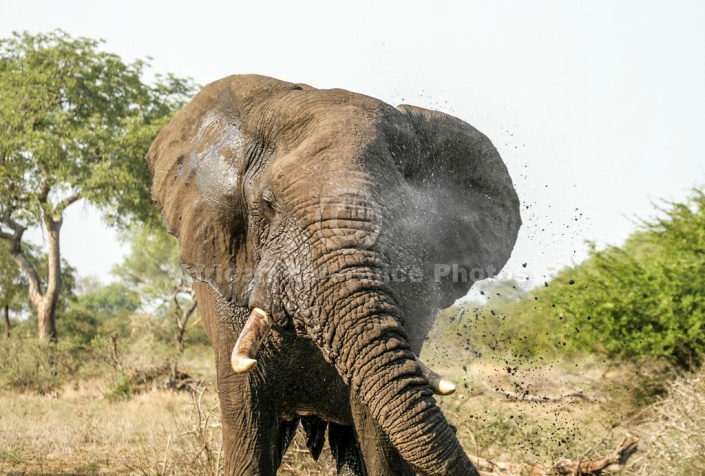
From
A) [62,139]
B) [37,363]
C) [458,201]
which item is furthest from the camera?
[62,139]

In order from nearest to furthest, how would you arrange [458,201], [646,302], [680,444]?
1. [458,201]
2. [680,444]
3. [646,302]

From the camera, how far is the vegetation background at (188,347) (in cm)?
714

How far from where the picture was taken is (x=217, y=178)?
4398 millimetres

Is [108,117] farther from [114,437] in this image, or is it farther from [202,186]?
[202,186]

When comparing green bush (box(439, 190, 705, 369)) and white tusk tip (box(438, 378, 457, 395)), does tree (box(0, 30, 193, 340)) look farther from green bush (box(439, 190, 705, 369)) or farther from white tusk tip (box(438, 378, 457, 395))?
white tusk tip (box(438, 378, 457, 395))

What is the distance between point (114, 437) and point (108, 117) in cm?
1588

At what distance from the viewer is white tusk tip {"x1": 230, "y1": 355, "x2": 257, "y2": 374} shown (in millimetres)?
3865

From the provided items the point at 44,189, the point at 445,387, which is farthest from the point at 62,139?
the point at 445,387

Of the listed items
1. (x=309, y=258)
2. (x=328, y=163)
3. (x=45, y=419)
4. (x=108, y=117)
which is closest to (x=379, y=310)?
(x=309, y=258)

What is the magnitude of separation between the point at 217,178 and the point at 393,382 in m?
1.51

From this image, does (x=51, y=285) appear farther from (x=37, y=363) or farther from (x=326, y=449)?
(x=326, y=449)

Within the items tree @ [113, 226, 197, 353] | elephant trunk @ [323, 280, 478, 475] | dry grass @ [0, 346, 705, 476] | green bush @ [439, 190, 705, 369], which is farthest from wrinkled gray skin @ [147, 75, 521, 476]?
tree @ [113, 226, 197, 353]

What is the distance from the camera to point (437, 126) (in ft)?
15.8

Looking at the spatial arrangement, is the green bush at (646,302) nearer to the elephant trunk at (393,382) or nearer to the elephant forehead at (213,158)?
the elephant forehead at (213,158)
